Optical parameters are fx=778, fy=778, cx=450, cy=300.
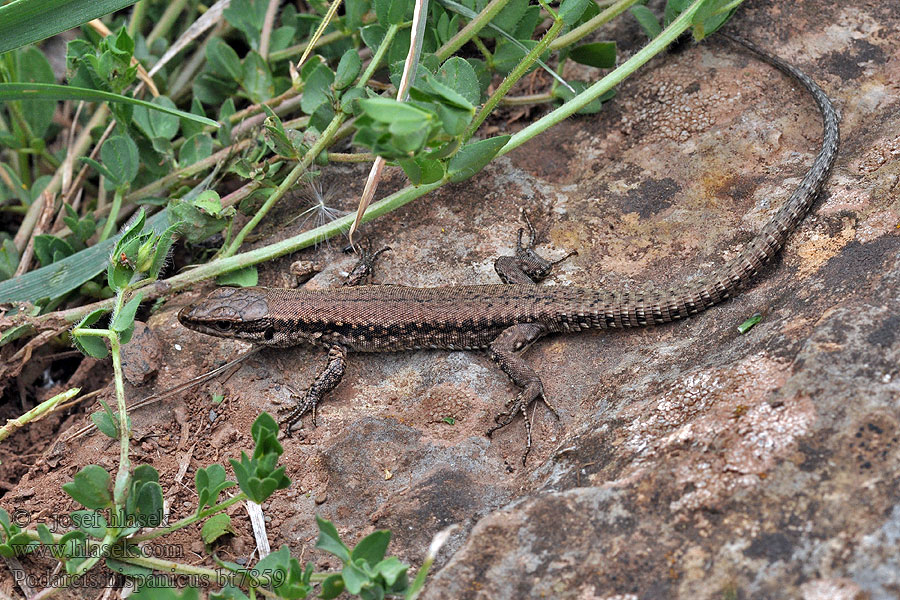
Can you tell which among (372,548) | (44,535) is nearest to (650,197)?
(372,548)

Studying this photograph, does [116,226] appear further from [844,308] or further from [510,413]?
[844,308]

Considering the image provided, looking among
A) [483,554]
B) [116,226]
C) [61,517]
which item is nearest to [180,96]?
[116,226]

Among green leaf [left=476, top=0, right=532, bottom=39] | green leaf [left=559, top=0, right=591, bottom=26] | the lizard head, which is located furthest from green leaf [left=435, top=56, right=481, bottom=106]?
the lizard head

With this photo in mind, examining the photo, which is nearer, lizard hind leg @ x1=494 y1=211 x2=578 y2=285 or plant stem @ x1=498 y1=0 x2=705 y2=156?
plant stem @ x1=498 y1=0 x2=705 y2=156

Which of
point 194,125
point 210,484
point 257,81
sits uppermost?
point 257,81

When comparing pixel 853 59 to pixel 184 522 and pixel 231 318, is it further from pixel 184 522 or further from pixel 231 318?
pixel 184 522

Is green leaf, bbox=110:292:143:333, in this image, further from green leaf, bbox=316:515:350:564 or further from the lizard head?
green leaf, bbox=316:515:350:564
